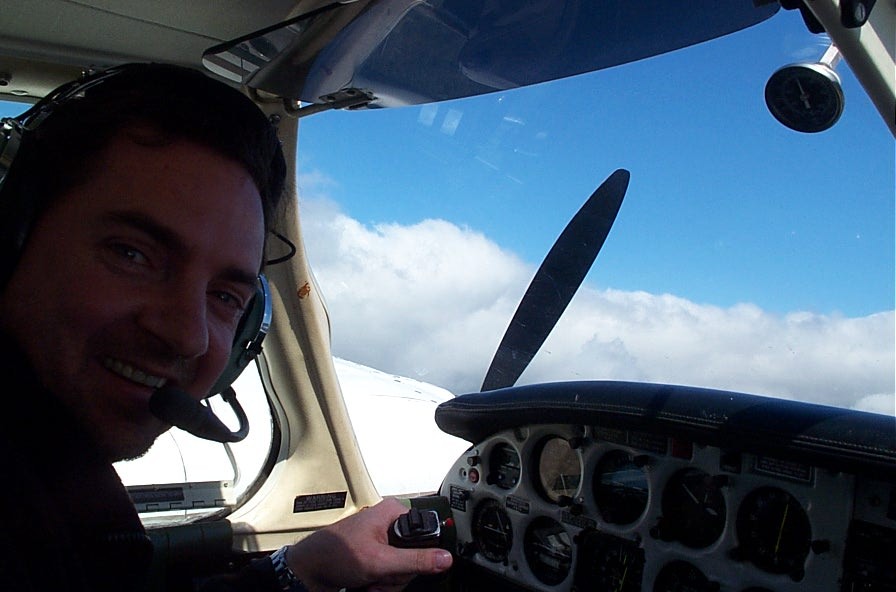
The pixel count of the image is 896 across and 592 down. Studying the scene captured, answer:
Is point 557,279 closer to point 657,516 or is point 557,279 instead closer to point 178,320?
point 657,516

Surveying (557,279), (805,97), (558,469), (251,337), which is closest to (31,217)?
(251,337)

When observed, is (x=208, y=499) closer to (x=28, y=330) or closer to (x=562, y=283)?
(x=562, y=283)

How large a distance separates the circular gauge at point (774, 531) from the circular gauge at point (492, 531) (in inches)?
29.2

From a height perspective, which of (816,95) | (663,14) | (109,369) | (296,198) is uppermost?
(663,14)

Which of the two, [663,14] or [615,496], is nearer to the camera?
[663,14]

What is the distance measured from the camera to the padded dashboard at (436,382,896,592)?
1.60m

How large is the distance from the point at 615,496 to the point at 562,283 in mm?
626

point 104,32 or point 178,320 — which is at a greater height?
point 104,32

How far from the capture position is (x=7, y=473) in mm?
639

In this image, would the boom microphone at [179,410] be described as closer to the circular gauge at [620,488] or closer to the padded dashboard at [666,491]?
the padded dashboard at [666,491]

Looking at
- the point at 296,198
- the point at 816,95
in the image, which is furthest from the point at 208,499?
the point at 816,95

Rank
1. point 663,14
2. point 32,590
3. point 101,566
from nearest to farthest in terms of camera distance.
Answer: point 32,590, point 101,566, point 663,14

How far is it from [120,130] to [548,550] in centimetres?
175

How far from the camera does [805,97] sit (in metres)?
0.86
